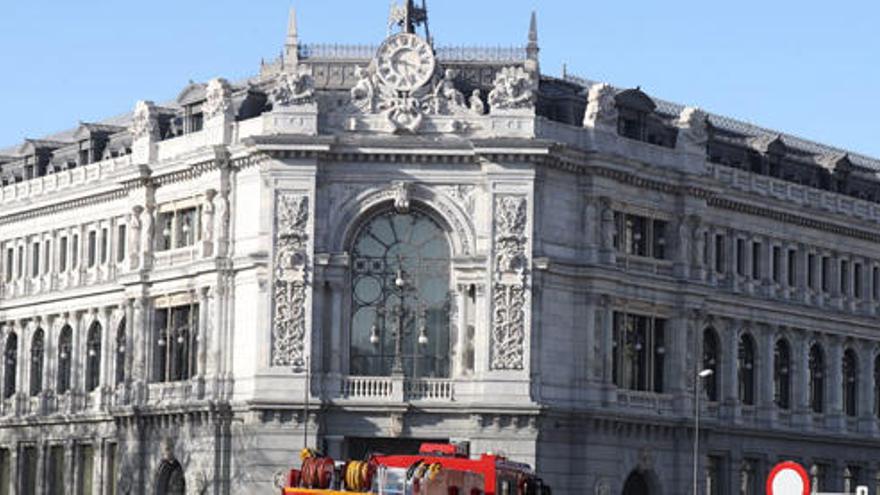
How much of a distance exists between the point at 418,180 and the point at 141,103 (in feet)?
51.4

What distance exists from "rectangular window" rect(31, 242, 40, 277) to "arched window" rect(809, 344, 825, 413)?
38336 mm

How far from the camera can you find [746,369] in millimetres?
98375

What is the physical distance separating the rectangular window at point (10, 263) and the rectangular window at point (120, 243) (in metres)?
12.5

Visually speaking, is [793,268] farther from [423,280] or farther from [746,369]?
[423,280]

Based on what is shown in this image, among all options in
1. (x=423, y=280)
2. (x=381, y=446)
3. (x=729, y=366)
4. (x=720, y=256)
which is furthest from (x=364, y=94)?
(x=729, y=366)

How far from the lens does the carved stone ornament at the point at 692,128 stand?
92.2 meters

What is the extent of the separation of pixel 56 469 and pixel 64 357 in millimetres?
5414

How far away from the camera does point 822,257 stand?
104125 millimetres

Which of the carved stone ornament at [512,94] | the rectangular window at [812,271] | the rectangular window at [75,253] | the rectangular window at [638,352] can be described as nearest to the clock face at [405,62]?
the carved stone ornament at [512,94]

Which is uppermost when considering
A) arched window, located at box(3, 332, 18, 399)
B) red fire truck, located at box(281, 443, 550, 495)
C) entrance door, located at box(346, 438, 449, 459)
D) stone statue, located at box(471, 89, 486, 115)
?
stone statue, located at box(471, 89, 486, 115)

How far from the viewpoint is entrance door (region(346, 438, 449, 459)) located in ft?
272

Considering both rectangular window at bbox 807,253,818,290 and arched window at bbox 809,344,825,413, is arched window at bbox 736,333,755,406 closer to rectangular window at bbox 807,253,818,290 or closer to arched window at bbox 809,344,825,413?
arched window at bbox 809,344,825,413

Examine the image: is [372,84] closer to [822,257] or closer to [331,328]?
[331,328]

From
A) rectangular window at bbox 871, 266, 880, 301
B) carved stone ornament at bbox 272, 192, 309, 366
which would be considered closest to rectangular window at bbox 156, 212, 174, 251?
carved stone ornament at bbox 272, 192, 309, 366
